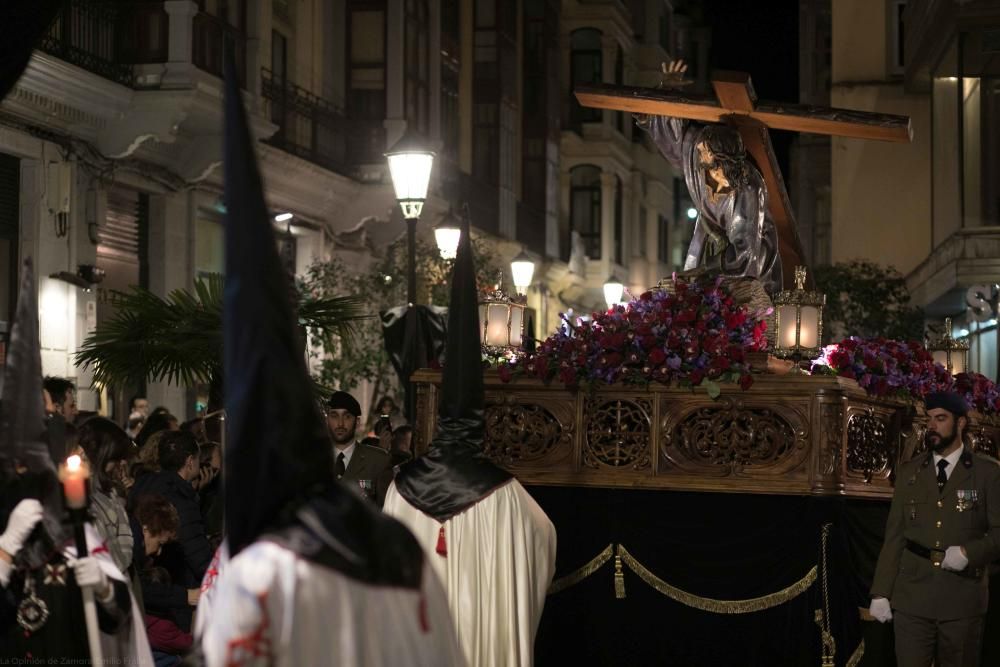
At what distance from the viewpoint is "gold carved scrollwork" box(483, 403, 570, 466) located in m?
11.0

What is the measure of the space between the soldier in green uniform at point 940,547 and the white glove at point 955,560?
8 cm

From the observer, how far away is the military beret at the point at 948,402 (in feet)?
32.9

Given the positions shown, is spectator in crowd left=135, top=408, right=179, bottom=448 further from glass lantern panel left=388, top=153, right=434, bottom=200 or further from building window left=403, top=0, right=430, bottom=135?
building window left=403, top=0, right=430, bottom=135

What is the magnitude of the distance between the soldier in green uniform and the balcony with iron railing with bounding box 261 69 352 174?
50.7 feet

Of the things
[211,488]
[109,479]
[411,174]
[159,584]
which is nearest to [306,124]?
[411,174]

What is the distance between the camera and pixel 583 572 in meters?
10.7

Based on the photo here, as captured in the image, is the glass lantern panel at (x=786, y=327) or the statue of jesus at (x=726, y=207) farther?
the statue of jesus at (x=726, y=207)

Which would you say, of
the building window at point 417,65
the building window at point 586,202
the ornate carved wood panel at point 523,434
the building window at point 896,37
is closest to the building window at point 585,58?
the building window at point 586,202

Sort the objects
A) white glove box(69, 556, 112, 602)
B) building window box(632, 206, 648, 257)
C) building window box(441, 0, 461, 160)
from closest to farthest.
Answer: white glove box(69, 556, 112, 602) < building window box(441, 0, 461, 160) < building window box(632, 206, 648, 257)

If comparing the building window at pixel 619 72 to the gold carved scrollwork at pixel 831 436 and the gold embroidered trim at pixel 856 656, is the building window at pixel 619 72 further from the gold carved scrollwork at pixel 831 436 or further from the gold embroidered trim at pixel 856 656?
the gold embroidered trim at pixel 856 656

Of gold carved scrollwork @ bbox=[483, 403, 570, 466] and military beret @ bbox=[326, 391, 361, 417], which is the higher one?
military beret @ bbox=[326, 391, 361, 417]

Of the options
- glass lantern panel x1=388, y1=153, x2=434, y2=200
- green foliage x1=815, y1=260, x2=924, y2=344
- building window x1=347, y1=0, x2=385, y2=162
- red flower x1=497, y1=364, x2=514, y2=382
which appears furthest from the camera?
green foliage x1=815, y1=260, x2=924, y2=344

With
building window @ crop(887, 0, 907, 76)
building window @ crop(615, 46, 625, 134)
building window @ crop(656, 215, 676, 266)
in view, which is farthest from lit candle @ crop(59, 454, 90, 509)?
building window @ crop(656, 215, 676, 266)

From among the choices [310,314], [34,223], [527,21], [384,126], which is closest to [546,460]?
[310,314]
